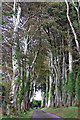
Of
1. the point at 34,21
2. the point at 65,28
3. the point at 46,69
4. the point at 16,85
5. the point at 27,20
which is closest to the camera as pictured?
the point at 16,85

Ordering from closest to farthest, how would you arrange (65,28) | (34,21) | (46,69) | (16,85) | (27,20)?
→ (16,85)
(27,20)
(34,21)
(65,28)
(46,69)

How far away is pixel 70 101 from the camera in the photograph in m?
21.4

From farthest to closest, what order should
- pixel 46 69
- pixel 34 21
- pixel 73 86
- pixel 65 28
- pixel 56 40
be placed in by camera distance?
pixel 46 69
pixel 56 40
pixel 65 28
pixel 73 86
pixel 34 21

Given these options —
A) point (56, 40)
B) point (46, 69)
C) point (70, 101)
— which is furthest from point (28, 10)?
point (46, 69)

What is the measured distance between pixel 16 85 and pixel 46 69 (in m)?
20.7

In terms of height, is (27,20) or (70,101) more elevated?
(27,20)

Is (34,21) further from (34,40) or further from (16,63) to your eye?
(16,63)

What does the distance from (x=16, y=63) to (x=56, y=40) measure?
14102mm

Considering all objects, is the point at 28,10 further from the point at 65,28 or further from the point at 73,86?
the point at 73,86

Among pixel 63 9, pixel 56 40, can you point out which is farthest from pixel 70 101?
pixel 63 9

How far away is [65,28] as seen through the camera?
23.9 metres

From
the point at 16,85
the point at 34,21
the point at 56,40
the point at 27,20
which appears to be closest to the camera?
the point at 16,85

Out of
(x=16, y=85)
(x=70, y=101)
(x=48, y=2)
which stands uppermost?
(x=48, y=2)

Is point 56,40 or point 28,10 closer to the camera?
point 28,10
